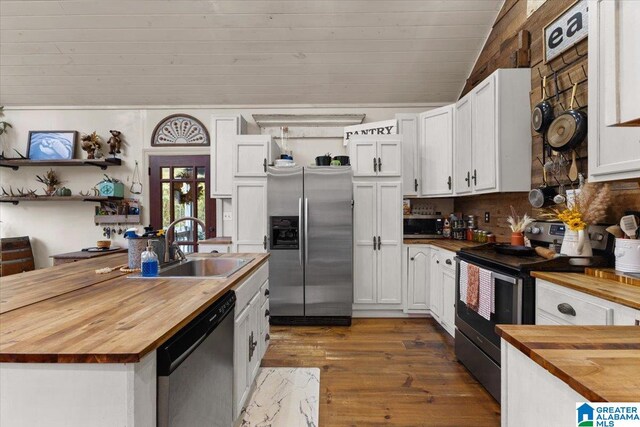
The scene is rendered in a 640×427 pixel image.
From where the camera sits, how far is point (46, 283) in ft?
4.94

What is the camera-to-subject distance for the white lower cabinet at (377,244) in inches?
138

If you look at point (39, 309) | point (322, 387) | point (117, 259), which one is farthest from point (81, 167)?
point (322, 387)

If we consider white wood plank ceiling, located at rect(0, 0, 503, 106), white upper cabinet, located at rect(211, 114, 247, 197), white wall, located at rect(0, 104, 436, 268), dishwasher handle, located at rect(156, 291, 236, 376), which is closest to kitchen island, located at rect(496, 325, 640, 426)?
dishwasher handle, located at rect(156, 291, 236, 376)

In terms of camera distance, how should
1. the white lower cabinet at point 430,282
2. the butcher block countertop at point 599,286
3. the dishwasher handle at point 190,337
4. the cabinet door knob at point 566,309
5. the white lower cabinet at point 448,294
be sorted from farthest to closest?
1. the white lower cabinet at point 430,282
2. the white lower cabinet at point 448,294
3. the cabinet door knob at point 566,309
4. the butcher block countertop at point 599,286
5. the dishwasher handle at point 190,337

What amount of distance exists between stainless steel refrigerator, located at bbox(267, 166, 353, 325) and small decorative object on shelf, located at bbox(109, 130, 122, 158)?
256cm

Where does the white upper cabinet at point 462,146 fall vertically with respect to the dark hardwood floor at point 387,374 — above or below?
above

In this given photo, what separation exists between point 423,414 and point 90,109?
17.0ft

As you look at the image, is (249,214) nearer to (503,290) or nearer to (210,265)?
(210,265)

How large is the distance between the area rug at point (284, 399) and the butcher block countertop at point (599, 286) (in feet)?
5.07

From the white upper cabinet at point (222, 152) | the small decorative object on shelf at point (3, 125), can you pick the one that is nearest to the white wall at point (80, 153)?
the small decorative object on shelf at point (3, 125)

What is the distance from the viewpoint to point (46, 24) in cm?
328

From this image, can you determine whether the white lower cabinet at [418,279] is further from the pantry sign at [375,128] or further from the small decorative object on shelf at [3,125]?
the small decorative object on shelf at [3,125]

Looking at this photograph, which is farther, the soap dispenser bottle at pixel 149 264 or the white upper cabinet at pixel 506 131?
the white upper cabinet at pixel 506 131

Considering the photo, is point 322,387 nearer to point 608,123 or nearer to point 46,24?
point 608,123
